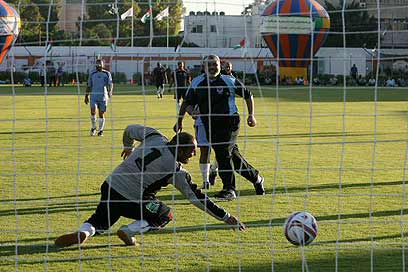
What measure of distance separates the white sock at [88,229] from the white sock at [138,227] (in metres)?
0.36

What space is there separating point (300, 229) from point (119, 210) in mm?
1805

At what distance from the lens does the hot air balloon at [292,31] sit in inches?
535

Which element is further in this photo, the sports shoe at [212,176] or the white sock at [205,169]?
the sports shoe at [212,176]

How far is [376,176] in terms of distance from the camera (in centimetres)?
1294

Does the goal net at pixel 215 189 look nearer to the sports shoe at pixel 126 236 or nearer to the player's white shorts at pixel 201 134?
the sports shoe at pixel 126 236

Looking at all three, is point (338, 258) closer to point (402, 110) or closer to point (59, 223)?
point (59, 223)

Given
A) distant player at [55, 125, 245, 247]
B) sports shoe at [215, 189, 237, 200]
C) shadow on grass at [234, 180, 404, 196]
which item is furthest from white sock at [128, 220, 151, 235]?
shadow on grass at [234, 180, 404, 196]

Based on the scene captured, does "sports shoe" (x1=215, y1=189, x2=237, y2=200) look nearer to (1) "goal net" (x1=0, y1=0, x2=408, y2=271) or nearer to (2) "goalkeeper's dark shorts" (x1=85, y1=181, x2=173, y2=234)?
(1) "goal net" (x1=0, y1=0, x2=408, y2=271)

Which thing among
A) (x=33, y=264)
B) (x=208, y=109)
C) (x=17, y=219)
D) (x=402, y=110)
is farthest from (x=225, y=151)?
(x=402, y=110)

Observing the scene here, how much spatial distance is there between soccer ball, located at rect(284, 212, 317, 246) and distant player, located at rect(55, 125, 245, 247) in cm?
50

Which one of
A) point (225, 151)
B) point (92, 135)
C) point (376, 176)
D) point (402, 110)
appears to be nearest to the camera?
point (225, 151)

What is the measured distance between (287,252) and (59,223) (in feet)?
9.17

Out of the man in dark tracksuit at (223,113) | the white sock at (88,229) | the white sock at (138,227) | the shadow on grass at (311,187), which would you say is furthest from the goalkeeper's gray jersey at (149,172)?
the shadow on grass at (311,187)

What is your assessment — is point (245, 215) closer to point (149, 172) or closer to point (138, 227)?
point (138, 227)
